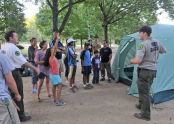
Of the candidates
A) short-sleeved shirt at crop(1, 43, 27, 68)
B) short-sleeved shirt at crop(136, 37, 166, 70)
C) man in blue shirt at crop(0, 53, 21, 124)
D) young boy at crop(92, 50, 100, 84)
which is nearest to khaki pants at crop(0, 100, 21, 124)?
man in blue shirt at crop(0, 53, 21, 124)

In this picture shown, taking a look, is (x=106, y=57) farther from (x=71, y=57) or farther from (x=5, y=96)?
(x=5, y=96)

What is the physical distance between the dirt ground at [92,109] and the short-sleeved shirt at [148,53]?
1315mm

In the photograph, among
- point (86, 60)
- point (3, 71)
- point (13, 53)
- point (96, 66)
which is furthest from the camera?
point (96, 66)

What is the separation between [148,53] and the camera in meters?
3.29

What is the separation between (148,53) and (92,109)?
6.85 ft

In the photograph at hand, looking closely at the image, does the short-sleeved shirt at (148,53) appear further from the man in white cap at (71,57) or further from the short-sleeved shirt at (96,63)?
the short-sleeved shirt at (96,63)

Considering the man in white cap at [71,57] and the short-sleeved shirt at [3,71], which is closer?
the short-sleeved shirt at [3,71]

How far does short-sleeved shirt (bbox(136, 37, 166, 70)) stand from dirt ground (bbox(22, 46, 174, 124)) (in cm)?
132

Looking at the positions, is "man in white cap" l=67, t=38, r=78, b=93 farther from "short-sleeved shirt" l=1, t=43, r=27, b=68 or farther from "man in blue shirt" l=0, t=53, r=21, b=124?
"man in blue shirt" l=0, t=53, r=21, b=124

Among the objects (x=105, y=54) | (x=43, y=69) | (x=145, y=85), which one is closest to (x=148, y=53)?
(x=145, y=85)

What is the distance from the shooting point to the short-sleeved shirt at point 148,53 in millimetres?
3256

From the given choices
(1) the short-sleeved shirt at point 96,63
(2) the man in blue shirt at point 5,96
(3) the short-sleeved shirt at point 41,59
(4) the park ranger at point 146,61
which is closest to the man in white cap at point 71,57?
(3) the short-sleeved shirt at point 41,59

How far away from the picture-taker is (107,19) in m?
14.0

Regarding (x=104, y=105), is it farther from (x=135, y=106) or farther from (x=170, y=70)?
(x=170, y=70)
